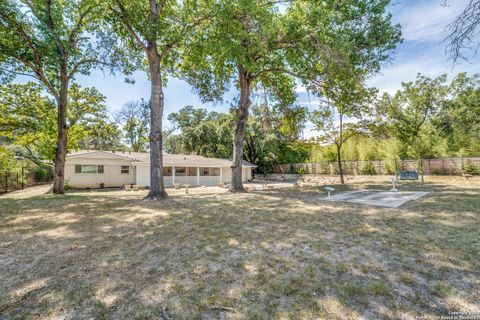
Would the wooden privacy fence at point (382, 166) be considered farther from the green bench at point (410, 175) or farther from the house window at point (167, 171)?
the house window at point (167, 171)

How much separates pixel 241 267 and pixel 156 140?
23.5 ft

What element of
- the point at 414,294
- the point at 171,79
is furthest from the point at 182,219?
the point at 171,79

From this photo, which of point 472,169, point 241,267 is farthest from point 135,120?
point 472,169

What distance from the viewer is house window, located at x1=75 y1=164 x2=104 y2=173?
59.6 ft

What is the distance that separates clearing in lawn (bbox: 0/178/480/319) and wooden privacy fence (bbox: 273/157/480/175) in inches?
731

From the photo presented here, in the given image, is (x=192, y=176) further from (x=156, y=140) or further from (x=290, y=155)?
(x=290, y=155)

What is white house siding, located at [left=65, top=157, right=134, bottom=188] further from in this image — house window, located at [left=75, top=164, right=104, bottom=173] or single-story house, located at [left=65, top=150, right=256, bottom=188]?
house window, located at [left=75, top=164, right=104, bottom=173]

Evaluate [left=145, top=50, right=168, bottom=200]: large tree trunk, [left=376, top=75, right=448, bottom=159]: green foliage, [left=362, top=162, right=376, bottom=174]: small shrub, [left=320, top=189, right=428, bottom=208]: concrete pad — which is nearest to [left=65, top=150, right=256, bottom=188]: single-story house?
[left=145, top=50, right=168, bottom=200]: large tree trunk

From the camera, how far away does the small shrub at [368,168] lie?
24419 millimetres

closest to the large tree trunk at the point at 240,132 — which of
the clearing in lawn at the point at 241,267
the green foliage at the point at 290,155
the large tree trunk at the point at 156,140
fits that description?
the large tree trunk at the point at 156,140

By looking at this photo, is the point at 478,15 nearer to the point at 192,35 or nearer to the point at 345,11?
the point at 345,11

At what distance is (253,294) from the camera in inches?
93.3

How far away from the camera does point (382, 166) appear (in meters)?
23.8

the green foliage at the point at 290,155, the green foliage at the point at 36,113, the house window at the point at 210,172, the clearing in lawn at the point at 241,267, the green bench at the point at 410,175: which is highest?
the green foliage at the point at 36,113
